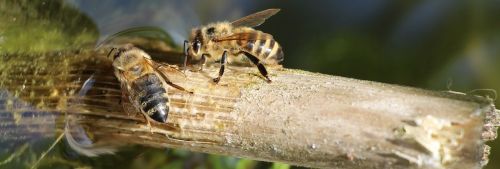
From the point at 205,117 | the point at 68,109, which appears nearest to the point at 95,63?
the point at 68,109

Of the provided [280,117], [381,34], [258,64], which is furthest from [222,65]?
[381,34]

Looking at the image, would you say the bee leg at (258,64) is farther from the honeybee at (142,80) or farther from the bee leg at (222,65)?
the honeybee at (142,80)

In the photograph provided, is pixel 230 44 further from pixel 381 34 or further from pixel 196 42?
pixel 381 34

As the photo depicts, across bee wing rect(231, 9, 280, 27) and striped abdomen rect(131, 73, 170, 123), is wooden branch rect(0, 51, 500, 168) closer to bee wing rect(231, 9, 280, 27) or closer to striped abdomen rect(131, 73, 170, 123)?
striped abdomen rect(131, 73, 170, 123)

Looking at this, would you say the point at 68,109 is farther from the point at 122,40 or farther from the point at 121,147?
the point at 122,40

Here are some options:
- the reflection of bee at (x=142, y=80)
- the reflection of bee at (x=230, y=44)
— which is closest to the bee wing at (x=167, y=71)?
the reflection of bee at (x=142, y=80)

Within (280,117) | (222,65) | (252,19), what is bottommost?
(280,117)

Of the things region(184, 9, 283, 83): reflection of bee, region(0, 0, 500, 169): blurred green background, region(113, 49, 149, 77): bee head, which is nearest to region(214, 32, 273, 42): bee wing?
region(184, 9, 283, 83): reflection of bee
